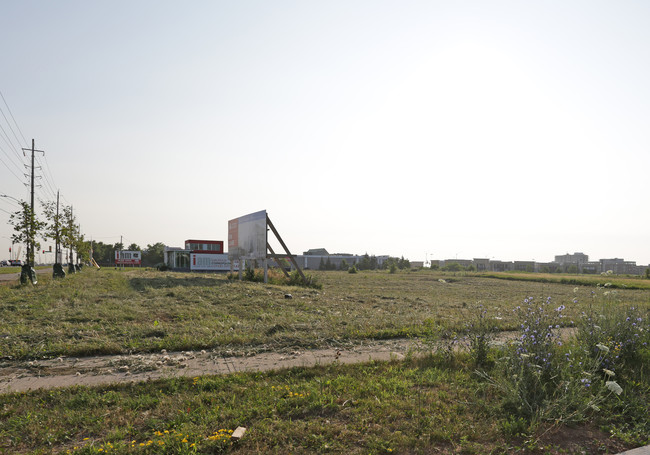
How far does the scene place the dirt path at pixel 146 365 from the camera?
5559 mm

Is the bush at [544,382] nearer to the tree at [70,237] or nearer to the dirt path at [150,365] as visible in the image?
the dirt path at [150,365]

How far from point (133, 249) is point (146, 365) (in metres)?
115

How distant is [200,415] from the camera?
14.2ft

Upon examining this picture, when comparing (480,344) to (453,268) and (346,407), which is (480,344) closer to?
(346,407)

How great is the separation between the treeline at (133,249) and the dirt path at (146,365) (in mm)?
95309

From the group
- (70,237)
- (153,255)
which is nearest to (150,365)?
(70,237)

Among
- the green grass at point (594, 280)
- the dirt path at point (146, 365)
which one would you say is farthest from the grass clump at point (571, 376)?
the green grass at point (594, 280)

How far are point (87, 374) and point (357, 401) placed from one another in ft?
13.8

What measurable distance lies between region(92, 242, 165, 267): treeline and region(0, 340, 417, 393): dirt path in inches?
3752

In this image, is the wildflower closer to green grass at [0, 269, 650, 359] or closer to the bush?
the bush

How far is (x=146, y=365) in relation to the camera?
20.2 feet

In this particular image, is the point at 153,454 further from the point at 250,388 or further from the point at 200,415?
the point at 250,388

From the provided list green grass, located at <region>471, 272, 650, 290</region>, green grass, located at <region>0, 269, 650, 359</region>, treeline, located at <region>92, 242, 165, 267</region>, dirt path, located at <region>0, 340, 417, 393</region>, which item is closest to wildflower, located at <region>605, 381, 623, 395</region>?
green grass, located at <region>0, 269, 650, 359</region>

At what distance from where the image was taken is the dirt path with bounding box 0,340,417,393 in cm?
556
